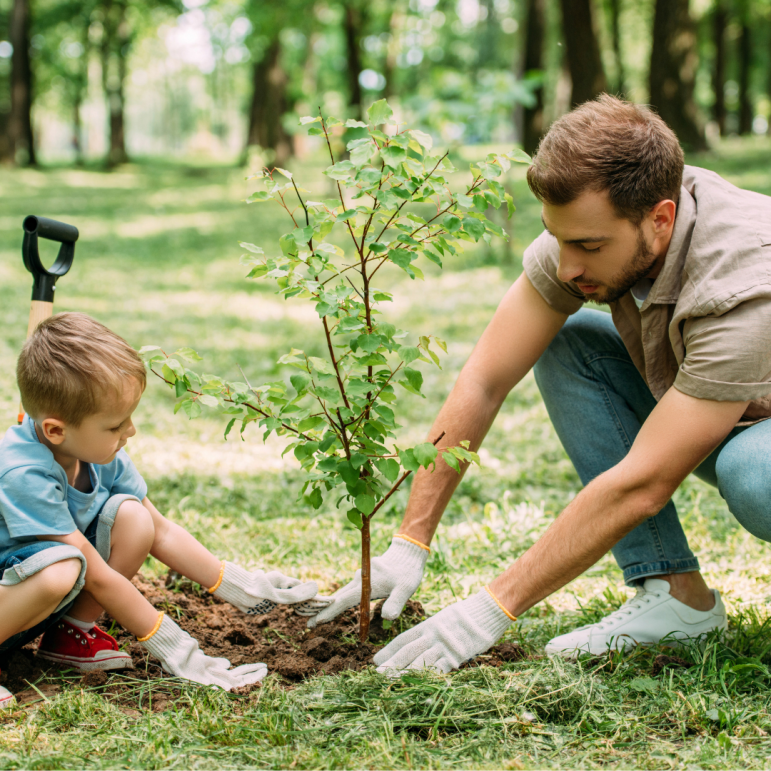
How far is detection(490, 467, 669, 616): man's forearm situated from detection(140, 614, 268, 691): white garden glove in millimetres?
744

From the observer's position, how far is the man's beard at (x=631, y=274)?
7.32 feet

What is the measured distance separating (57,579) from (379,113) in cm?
138

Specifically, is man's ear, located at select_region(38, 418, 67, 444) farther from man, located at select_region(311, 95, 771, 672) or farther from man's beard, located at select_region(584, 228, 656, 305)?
man's beard, located at select_region(584, 228, 656, 305)

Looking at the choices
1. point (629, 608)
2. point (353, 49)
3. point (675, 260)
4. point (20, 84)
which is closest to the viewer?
point (675, 260)

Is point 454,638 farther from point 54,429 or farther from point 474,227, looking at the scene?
point 54,429

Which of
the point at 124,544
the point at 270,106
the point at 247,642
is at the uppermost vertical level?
the point at 270,106

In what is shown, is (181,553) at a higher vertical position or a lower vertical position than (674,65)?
lower

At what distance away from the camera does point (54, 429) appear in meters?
2.10

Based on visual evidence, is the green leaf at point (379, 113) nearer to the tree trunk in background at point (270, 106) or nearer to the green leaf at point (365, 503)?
the green leaf at point (365, 503)

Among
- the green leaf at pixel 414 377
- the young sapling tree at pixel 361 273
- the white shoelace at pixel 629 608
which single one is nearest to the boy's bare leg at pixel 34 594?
the young sapling tree at pixel 361 273

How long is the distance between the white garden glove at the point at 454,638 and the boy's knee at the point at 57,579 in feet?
2.74

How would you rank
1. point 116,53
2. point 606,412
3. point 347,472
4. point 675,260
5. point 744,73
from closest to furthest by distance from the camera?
point 347,472 < point 675,260 < point 606,412 < point 744,73 < point 116,53

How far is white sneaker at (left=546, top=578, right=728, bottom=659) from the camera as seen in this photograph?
2.39m

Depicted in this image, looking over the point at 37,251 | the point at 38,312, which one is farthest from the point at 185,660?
the point at 37,251
